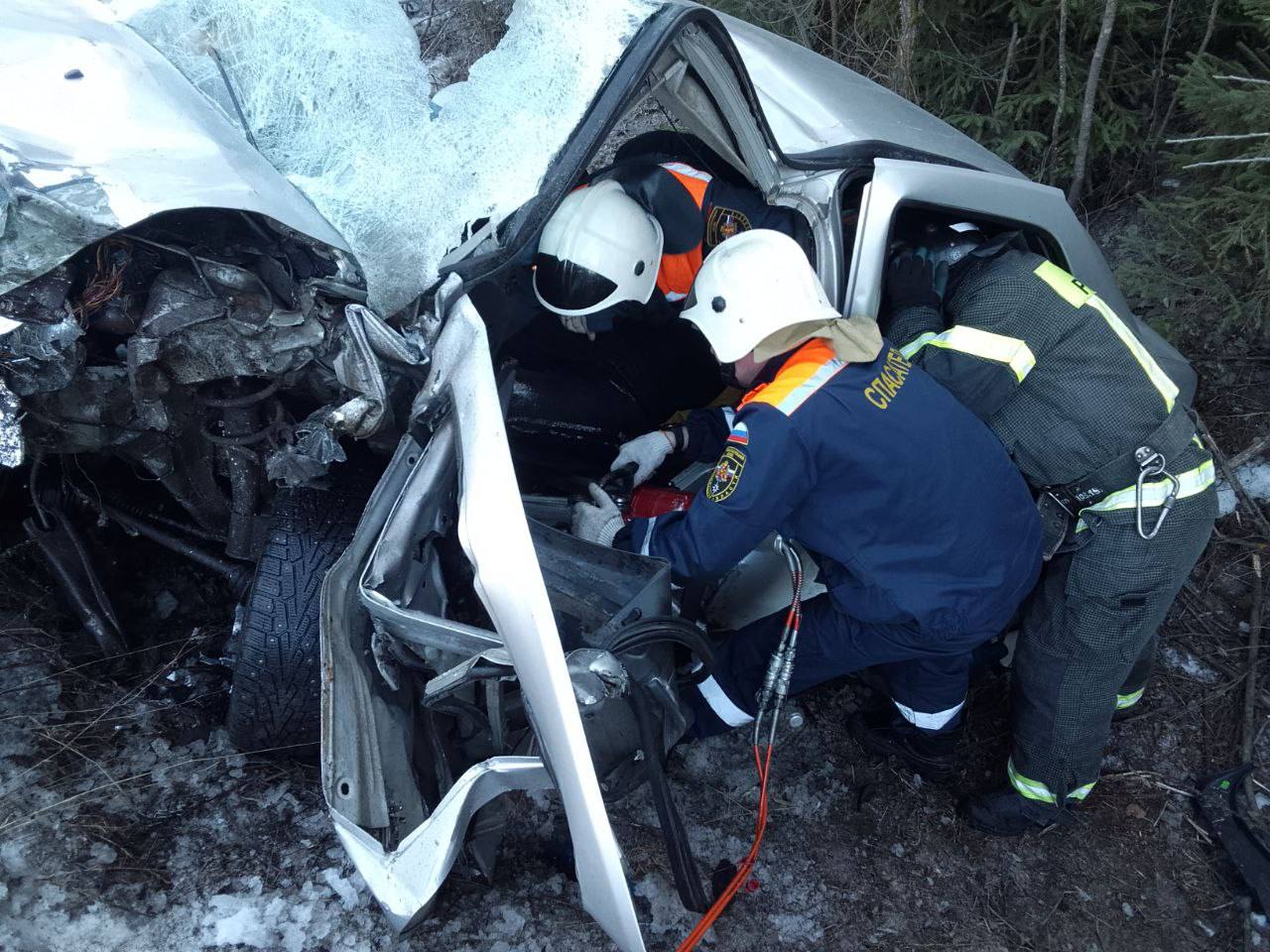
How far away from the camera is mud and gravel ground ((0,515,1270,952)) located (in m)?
2.15

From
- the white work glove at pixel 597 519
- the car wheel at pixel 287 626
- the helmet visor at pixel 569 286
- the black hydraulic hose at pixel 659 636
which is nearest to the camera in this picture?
the black hydraulic hose at pixel 659 636

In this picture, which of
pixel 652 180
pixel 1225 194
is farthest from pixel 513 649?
pixel 1225 194

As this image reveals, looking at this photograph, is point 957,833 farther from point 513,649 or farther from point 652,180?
point 652,180

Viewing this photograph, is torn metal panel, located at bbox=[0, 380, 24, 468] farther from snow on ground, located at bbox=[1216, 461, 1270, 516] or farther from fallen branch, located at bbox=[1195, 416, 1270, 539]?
snow on ground, located at bbox=[1216, 461, 1270, 516]

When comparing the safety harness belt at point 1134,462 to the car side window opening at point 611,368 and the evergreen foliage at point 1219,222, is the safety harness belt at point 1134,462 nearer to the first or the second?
the car side window opening at point 611,368

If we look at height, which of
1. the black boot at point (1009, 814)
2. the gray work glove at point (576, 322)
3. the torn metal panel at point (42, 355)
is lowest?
the black boot at point (1009, 814)

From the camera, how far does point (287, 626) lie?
2.27 m

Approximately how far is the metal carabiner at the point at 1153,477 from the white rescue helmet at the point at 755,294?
0.95m

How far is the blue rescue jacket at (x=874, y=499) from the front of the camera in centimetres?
218

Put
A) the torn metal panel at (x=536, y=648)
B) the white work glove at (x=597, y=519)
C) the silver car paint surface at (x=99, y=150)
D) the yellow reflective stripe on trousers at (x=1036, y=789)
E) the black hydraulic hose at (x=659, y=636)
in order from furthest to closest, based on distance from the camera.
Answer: the yellow reflective stripe on trousers at (x=1036, y=789), the white work glove at (x=597, y=519), the black hydraulic hose at (x=659, y=636), the silver car paint surface at (x=99, y=150), the torn metal panel at (x=536, y=648)

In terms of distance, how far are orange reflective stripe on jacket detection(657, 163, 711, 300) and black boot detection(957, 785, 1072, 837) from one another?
1793 millimetres

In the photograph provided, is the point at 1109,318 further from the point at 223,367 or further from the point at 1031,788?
the point at 223,367

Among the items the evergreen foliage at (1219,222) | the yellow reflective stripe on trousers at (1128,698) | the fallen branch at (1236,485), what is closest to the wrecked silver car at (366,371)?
the yellow reflective stripe on trousers at (1128,698)

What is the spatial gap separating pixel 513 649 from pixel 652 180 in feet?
5.74
